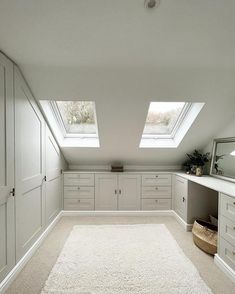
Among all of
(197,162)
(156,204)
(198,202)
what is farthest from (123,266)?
(197,162)

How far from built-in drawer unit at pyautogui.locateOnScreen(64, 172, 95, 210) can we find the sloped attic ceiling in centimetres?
106

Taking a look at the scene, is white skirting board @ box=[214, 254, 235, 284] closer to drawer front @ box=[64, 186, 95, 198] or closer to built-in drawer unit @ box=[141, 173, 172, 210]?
built-in drawer unit @ box=[141, 173, 172, 210]

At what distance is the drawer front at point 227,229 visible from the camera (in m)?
1.78

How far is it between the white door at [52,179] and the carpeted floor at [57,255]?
0.28m

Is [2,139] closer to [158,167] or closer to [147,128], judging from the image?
[147,128]

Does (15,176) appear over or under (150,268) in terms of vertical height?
over

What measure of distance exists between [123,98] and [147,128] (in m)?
1.10

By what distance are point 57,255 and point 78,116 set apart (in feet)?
6.35

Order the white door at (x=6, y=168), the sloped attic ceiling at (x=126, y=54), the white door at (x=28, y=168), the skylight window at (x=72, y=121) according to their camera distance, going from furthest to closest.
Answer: the skylight window at (x=72, y=121) → the white door at (x=28, y=168) → the white door at (x=6, y=168) → the sloped attic ceiling at (x=126, y=54)

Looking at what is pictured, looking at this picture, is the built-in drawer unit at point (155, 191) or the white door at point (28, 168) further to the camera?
the built-in drawer unit at point (155, 191)

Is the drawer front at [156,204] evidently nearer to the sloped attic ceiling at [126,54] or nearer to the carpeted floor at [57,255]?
the carpeted floor at [57,255]

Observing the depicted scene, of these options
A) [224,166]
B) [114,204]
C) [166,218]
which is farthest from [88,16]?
[166,218]

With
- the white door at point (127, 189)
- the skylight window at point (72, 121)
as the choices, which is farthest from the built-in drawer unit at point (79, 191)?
the skylight window at point (72, 121)

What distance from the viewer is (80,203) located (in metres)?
3.43
